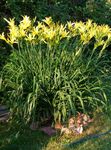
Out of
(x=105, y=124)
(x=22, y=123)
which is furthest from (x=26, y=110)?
(x=105, y=124)

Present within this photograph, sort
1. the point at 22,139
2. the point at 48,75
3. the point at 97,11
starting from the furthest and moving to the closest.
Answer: the point at 97,11 → the point at 48,75 → the point at 22,139

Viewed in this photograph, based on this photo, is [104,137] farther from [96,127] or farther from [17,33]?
[17,33]

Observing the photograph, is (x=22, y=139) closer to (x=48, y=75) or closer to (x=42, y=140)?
(x=42, y=140)

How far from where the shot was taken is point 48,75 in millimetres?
5875

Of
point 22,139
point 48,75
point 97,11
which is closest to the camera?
point 22,139

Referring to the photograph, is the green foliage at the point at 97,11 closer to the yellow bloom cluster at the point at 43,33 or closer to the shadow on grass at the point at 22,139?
Result: the yellow bloom cluster at the point at 43,33

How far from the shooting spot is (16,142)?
564 cm

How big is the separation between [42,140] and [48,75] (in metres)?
0.91

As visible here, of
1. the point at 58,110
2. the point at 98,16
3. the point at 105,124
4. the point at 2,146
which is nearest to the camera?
the point at 2,146

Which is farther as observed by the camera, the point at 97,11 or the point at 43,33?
the point at 97,11

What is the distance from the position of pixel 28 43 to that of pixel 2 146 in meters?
1.51

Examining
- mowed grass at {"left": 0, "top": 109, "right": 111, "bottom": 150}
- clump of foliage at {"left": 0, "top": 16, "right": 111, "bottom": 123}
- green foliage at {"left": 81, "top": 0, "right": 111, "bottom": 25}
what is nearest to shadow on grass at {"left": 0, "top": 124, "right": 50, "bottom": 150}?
mowed grass at {"left": 0, "top": 109, "right": 111, "bottom": 150}

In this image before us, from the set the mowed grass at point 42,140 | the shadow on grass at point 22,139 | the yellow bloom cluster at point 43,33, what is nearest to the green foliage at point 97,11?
the yellow bloom cluster at point 43,33

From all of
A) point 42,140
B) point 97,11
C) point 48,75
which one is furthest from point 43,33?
point 97,11
